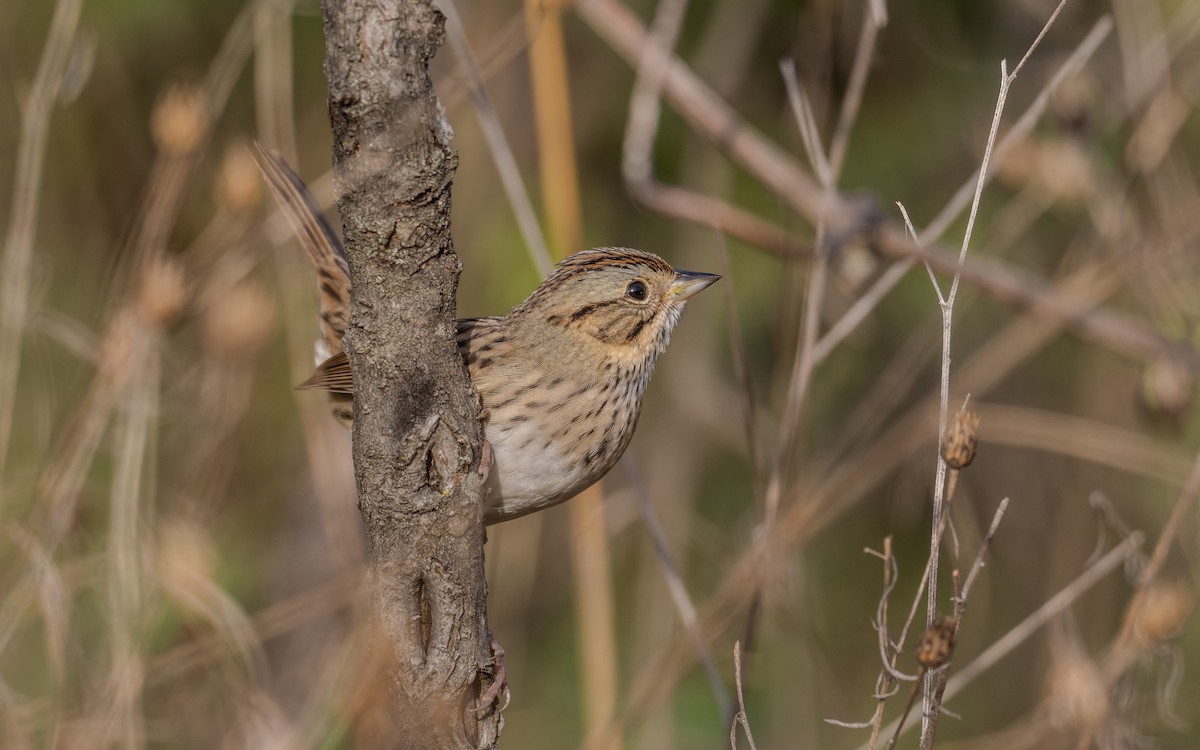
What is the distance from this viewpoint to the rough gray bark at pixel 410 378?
1694 mm

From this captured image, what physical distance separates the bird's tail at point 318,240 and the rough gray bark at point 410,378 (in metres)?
1.53

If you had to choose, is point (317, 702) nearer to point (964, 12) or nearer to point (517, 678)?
point (517, 678)

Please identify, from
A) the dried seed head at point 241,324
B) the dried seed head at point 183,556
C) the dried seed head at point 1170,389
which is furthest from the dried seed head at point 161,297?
the dried seed head at point 1170,389

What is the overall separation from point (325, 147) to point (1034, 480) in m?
3.64

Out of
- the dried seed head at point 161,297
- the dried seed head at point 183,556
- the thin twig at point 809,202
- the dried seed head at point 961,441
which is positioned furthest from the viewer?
the thin twig at point 809,202

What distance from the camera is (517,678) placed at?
5551 millimetres

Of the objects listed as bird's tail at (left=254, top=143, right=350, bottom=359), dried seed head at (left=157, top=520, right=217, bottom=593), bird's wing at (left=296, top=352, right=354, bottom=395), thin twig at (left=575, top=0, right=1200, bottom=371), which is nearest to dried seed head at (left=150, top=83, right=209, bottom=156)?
bird's tail at (left=254, top=143, right=350, bottom=359)

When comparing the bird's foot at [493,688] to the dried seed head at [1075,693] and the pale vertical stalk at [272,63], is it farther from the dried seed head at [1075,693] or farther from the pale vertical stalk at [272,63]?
the pale vertical stalk at [272,63]

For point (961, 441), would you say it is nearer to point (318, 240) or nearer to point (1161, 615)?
point (1161, 615)

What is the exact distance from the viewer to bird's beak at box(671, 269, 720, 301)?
3.37 meters

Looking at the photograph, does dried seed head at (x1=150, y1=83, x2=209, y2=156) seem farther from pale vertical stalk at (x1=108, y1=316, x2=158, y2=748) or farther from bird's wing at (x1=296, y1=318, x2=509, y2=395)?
bird's wing at (x1=296, y1=318, x2=509, y2=395)

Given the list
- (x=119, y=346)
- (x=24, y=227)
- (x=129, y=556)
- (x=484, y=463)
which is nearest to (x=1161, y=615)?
(x=484, y=463)

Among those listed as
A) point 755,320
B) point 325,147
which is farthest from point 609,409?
point 325,147

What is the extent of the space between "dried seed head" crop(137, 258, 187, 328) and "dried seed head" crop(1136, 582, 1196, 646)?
2.34 metres
